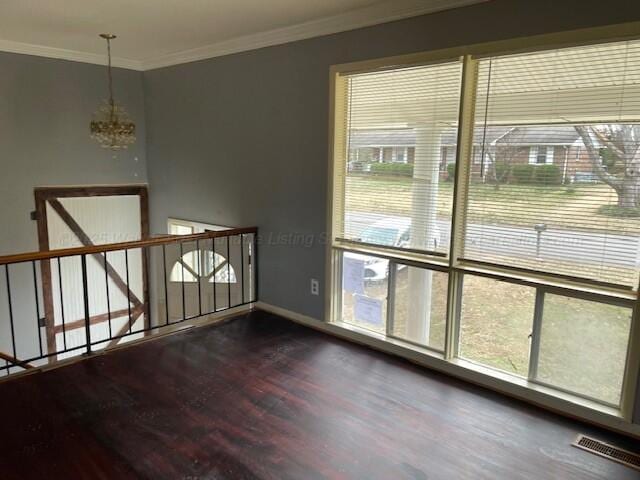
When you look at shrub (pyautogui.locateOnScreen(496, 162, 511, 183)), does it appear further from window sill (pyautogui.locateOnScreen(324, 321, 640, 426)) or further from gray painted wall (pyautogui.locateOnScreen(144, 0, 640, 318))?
window sill (pyautogui.locateOnScreen(324, 321, 640, 426))

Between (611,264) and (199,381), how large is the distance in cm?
261

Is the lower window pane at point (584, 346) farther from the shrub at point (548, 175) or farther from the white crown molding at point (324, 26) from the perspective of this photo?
the white crown molding at point (324, 26)

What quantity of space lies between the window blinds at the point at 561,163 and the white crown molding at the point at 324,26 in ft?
1.80

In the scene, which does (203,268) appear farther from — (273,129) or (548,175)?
(548,175)

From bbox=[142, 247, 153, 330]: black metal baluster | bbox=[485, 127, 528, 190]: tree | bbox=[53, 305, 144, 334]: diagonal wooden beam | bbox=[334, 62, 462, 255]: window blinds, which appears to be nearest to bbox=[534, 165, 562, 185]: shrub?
bbox=[485, 127, 528, 190]: tree

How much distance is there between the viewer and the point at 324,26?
3.45 m

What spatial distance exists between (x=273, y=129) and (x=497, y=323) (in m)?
2.44

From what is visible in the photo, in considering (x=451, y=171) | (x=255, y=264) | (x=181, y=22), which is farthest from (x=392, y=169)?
(x=181, y=22)

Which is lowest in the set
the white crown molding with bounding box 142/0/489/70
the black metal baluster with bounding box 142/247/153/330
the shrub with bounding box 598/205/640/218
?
the black metal baluster with bounding box 142/247/153/330

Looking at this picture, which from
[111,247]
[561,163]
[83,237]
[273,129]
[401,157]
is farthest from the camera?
[83,237]

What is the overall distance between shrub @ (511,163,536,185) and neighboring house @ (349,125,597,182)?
0.08ft

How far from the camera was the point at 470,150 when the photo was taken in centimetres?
290

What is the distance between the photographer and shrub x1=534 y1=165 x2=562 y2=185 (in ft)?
8.38

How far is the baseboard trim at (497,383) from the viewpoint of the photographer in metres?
2.55
